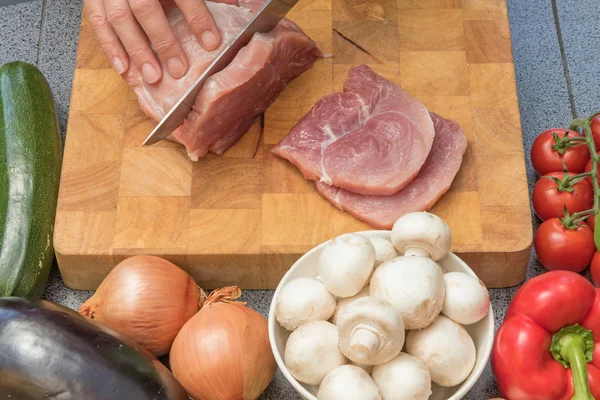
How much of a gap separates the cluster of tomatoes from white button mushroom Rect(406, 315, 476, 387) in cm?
44

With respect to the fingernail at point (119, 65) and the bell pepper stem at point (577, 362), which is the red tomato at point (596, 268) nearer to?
the bell pepper stem at point (577, 362)

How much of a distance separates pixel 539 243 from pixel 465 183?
229mm

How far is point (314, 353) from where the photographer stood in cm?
193

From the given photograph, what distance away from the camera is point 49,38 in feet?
9.24

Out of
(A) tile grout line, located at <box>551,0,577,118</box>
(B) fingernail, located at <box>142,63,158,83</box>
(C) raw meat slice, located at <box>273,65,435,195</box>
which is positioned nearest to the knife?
(B) fingernail, located at <box>142,63,158,83</box>

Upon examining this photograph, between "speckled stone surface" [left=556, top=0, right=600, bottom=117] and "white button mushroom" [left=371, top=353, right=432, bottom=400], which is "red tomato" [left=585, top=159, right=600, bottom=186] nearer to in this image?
"speckled stone surface" [left=556, top=0, right=600, bottom=117]

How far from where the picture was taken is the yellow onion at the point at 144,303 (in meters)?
2.15

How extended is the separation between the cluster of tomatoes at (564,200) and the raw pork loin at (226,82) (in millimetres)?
672

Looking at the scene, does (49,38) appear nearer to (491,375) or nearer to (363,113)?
(363,113)

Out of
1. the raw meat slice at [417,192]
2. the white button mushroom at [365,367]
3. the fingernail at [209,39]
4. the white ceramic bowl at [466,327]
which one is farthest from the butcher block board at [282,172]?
the white button mushroom at [365,367]

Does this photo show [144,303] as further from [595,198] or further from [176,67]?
[595,198]

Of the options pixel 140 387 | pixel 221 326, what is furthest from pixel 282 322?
pixel 140 387

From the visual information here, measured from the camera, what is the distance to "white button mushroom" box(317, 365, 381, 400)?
184 centimetres

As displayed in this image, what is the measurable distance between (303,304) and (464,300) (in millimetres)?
331
